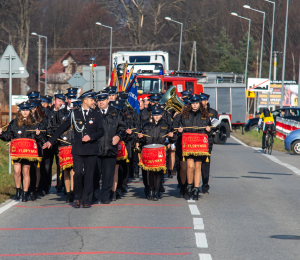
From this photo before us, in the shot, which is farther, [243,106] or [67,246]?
[243,106]

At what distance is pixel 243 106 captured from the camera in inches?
1206

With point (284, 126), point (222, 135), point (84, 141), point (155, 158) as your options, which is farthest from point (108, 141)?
point (284, 126)

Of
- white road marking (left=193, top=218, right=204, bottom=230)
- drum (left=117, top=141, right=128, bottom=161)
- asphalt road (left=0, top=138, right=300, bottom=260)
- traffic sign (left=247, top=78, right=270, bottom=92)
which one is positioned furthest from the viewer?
traffic sign (left=247, top=78, right=270, bottom=92)

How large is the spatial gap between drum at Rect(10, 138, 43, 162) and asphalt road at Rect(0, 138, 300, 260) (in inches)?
30.8

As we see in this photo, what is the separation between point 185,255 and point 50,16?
70.1 m

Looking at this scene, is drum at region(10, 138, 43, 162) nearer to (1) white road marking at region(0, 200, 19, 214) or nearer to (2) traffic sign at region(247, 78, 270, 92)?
(1) white road marking at region(0, 200, 19, 214)

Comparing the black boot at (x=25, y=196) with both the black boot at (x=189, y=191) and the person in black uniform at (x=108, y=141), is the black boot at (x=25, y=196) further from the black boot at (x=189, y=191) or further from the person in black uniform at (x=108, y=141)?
the black boot at (x=189, y=191)

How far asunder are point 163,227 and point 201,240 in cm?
90

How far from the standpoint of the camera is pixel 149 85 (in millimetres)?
22938

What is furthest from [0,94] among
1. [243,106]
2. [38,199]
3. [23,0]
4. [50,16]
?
[38,199]

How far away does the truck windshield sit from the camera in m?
22.8

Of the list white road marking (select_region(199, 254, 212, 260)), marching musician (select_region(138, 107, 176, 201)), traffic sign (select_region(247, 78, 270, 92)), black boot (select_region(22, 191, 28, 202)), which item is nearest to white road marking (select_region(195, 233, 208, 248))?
white road marking (select_region(199, 254, 212, 260))

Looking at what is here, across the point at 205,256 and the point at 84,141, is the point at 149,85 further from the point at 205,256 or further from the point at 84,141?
the point at 205,256

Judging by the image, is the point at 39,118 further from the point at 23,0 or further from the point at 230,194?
the point at 23,0
